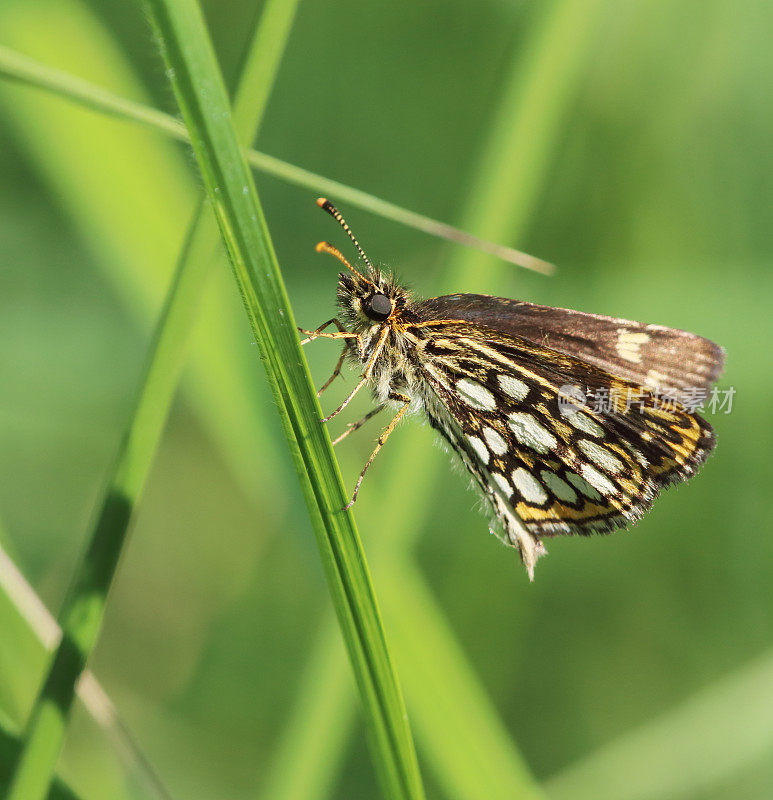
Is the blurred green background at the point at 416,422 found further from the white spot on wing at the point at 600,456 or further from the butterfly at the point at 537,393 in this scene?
the white spot on wing at the point at 600,456

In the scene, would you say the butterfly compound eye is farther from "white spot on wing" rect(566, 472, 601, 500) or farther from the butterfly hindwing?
"white spot on wing" rect(566, 472, 601, 500)

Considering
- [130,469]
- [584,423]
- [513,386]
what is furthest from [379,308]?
[130,469]

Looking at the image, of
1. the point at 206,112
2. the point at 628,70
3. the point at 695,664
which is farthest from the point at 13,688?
the point at 628,70

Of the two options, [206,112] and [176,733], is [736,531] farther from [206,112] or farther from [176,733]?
[206,112]

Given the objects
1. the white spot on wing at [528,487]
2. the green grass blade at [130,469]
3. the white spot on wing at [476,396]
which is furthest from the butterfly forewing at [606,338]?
the green grass blade at [130,469]

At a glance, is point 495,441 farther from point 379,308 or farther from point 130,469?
point 130,469

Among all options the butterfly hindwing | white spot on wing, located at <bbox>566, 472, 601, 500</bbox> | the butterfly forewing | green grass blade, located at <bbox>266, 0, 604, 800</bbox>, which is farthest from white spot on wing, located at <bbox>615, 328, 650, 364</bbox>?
green grass blade, located at <bbox>266, 0, 604, 800</bbox>
